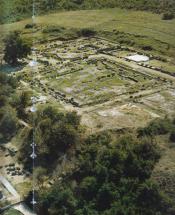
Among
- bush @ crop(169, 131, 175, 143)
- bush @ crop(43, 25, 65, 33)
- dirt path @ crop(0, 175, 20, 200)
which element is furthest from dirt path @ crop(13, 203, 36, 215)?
bush @ crop(43, 25, 65, 33)

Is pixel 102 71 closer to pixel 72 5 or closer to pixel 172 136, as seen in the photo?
pixel 172 136

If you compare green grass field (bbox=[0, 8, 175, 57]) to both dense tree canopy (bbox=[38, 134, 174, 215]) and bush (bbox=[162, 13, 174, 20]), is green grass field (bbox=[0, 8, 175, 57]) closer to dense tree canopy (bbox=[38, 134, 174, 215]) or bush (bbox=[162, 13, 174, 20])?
bush (bbox=[162, 13, 174, 20])

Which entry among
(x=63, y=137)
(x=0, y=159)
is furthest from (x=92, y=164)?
(x=0, y=159)

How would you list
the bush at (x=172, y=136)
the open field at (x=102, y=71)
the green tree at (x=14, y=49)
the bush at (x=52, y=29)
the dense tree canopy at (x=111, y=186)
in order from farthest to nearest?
the bush at (x=52, y=29)
the green tree at (x=14, y=49)
the open field at (x=102, y=71)
the bush at (x=172, y=136)
the dense tree canopy at (x=111, y=186)

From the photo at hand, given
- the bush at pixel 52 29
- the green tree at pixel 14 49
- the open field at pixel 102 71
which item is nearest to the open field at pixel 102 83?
the open field at pixel 102 71

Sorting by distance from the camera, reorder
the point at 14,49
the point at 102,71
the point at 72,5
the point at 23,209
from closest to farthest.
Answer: the point at 23,209 → the point at 102,71 → the point at 14,49 → the point at 72,5

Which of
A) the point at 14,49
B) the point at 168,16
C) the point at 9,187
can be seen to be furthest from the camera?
the point at 168,16

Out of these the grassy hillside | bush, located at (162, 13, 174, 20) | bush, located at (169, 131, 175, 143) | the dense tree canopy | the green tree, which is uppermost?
the grassy hillside

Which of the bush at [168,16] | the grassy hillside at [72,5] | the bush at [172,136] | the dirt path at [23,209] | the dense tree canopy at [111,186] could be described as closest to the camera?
the dense tree canopy at [111,186]

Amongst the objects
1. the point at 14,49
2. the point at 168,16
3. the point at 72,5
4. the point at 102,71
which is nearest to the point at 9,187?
the point at 102,71

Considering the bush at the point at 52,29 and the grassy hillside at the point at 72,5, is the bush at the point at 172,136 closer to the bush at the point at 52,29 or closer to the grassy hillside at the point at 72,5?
the bush at the point at 52,29
